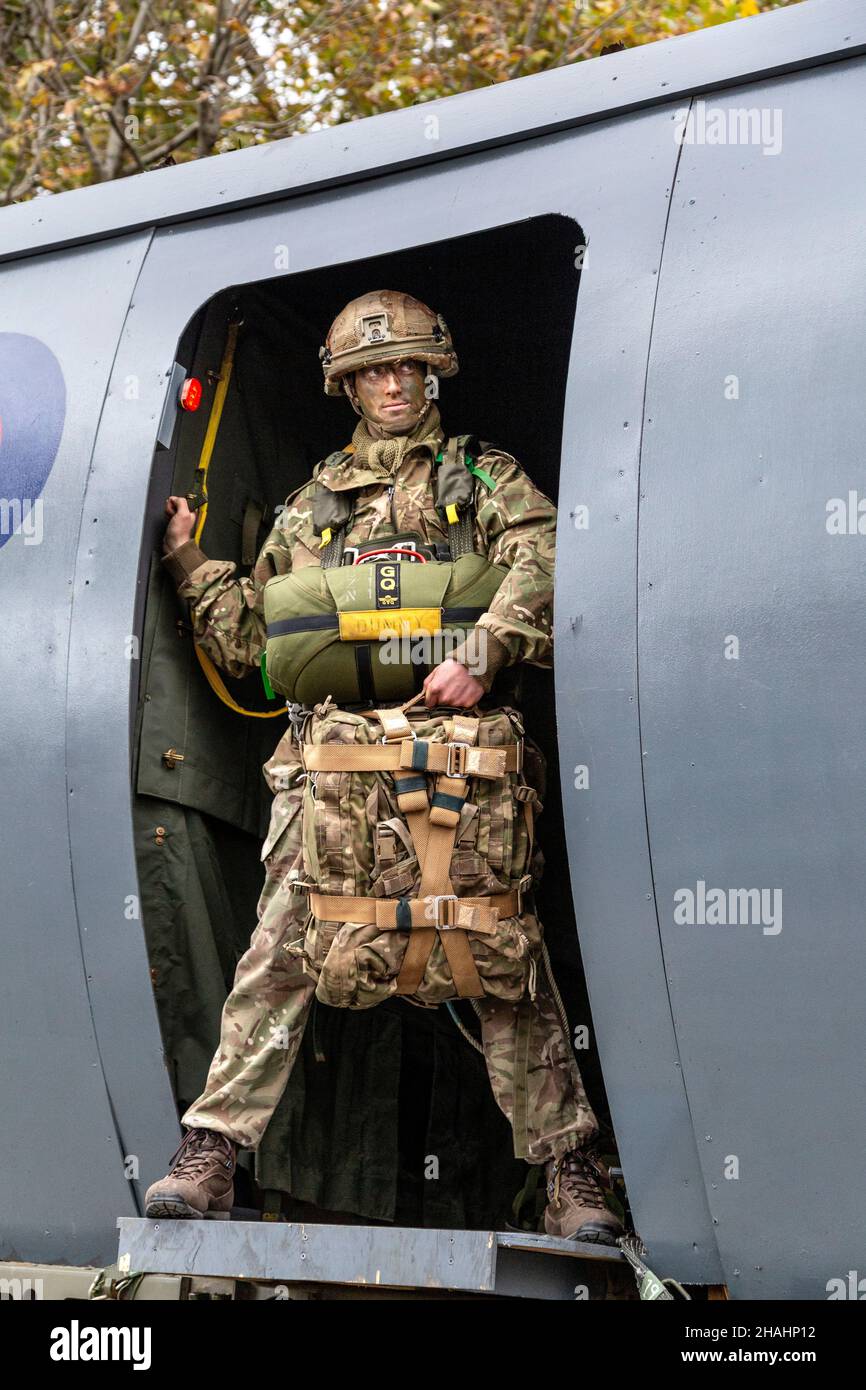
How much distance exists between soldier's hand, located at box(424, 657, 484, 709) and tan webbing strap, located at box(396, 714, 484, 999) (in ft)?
0.83

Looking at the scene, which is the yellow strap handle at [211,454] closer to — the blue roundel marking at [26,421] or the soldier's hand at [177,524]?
the soldier's hand at [177,524]

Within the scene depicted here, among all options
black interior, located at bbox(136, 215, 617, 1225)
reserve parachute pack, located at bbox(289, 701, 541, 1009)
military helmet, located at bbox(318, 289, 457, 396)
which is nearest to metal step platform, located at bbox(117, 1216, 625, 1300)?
reserve parachute pack, located at bbox(289, 701, 541, 1009)

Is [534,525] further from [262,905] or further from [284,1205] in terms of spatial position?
[284,1205]

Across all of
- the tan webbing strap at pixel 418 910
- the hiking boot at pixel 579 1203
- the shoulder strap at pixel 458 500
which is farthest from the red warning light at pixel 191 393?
the hiking boot at pixel 579 1203

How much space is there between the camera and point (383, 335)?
471cm

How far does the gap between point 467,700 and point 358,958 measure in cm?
75

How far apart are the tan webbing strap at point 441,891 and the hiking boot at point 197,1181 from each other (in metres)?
0.76

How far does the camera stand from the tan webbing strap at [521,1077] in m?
4.23

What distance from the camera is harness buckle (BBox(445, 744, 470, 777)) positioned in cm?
415

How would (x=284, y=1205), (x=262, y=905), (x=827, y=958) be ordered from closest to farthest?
(x=827, y=958)
(x=262, y=905)
(x=284, y=1205)

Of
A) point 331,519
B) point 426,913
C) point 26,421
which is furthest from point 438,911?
point 26,421

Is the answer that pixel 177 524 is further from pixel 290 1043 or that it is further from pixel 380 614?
pixel 290 1043

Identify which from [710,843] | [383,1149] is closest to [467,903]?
[710,843]

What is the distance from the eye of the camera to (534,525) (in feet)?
14.7
